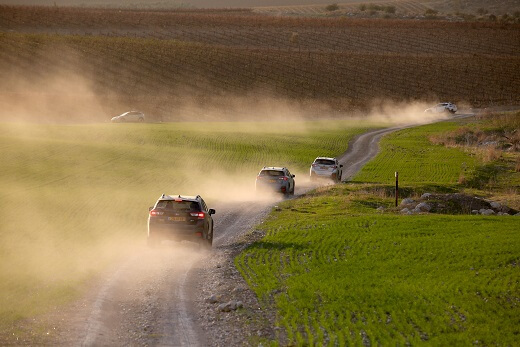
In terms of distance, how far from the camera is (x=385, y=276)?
22.9 metres

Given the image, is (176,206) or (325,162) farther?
(325,162)

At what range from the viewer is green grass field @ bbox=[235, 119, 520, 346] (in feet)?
58.3

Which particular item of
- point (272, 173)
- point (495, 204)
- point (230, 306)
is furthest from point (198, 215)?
point (272, 173)

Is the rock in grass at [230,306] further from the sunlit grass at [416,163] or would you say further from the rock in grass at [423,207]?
the sunlit grass at [416,163]

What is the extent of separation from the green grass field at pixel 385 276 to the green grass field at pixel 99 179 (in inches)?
205

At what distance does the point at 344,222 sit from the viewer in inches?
1281

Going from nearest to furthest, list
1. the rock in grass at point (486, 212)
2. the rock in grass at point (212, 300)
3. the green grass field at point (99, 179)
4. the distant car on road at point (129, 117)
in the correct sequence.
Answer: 1. the rock in grass at point (212, 300)
2. the green grass field at point (99, 179)
3. the rock in grass at point (486, 212)
4. the distant car on road at point (129, 117)

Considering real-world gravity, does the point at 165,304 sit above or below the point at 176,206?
below

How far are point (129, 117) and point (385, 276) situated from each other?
77460 mm

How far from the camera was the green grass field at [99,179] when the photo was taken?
2400cm

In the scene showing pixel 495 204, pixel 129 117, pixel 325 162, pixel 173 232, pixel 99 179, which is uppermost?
pixel 129 117

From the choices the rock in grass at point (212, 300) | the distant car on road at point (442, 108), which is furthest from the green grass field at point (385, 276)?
the distant car on road at point (442, 108)

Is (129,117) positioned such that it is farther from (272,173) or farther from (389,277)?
(389,277)

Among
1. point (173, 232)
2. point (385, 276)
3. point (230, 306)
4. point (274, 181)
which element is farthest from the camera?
point (274, 181)
